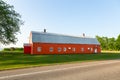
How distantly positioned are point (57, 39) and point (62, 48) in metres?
3.12

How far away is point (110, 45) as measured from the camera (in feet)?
390

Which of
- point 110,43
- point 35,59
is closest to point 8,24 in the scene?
point 35,59

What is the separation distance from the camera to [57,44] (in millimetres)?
55906

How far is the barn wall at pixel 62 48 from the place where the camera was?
5172 centimetres

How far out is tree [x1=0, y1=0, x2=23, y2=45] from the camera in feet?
134

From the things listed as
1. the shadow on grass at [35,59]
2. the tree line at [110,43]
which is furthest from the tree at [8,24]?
the tree line at [110,43]

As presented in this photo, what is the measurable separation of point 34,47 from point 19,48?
31918 millimetres

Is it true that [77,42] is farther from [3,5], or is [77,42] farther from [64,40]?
[3,5]

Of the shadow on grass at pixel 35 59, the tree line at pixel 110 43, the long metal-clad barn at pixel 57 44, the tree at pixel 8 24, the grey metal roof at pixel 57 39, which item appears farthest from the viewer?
the tree line at pixel 110 43

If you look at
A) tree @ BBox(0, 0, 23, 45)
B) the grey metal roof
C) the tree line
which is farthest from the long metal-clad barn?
the tree line

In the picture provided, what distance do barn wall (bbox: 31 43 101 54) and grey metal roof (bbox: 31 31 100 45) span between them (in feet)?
3.68

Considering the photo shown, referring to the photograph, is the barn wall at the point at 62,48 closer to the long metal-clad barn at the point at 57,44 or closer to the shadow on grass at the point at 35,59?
the long metal-clad barn at the point at 57,44

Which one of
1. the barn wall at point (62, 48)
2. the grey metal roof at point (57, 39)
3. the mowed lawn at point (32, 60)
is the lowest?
the mowed lawn at point (32, 60)

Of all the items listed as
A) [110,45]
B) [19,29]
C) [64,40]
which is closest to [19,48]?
[64,40]
